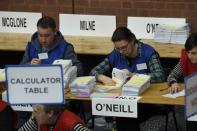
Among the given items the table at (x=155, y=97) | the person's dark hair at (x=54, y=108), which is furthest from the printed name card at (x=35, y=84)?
the table at (x=155, y=97)

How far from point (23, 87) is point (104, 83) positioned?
116 centimetres

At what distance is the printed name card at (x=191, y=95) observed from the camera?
3.26 m

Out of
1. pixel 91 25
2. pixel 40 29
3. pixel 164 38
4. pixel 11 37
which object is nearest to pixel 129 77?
pixel 40 29

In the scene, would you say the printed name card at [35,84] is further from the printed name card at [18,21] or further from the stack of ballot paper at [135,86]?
the printed name card at [18,21]

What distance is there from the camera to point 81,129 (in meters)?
3.44

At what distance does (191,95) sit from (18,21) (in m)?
3.99

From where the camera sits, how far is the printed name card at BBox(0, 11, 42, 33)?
6766 millimetres

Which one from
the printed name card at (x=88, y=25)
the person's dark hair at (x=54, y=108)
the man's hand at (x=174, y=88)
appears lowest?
the man's hand at (x=174, y=88)

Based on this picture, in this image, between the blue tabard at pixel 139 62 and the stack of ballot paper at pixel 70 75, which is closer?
the stack of ballot paper at pixel 70 75

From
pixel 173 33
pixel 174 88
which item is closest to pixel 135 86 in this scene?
pixel 174 88

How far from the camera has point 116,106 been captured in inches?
158

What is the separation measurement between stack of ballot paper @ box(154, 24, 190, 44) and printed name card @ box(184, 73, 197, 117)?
107 inches

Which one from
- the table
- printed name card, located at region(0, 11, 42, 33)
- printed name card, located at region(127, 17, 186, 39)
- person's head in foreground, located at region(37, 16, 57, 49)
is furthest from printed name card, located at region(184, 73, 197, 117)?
printed name card, located at region(0, 11, 42, 33)

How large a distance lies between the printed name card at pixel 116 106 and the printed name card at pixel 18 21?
294 centimetres
